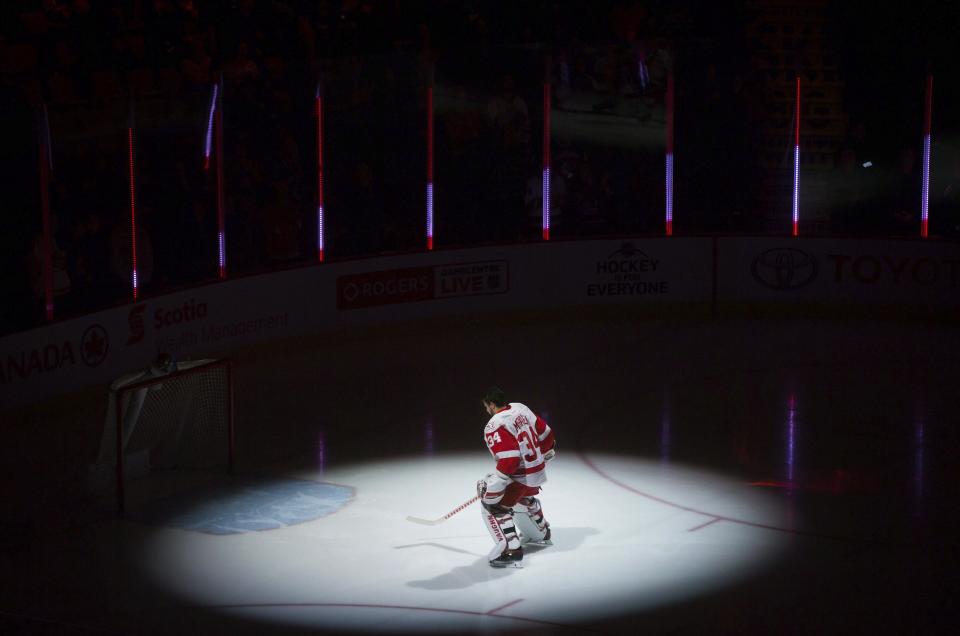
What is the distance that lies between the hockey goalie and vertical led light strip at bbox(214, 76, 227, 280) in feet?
21.6

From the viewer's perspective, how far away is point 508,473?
8.70m

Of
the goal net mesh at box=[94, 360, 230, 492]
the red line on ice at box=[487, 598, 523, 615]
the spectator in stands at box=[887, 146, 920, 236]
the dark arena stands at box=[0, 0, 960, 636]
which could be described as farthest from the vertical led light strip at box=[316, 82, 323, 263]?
the red line on ice at box=[487, 598, 523, 615]

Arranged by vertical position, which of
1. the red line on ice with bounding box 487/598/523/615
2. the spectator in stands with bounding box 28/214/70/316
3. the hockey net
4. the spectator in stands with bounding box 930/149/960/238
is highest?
the spectator in stands with bounding box 930/149/960/238

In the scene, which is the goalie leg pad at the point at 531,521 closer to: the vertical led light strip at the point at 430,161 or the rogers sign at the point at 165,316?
the rogers sign at the point at 165,316

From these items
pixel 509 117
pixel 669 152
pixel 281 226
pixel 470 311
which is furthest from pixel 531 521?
pixel 669 152

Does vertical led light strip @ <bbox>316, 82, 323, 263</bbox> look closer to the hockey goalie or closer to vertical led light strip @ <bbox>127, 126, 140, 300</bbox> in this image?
vertical led light strip @ <bbox>127, 126, 140, 300</bbox>

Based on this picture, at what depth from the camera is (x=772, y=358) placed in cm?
1507

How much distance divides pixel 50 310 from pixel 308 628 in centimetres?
594

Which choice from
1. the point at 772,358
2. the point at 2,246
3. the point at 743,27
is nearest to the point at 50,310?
the point at 2,246

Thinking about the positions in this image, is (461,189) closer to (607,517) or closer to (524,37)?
(524,37)

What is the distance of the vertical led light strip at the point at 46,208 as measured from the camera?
1256 cm

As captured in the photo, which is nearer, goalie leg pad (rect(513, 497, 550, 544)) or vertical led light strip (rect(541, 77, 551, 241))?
goalie leg pad (rect(513, 497, 550, 544))

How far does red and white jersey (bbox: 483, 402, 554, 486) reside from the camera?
870 cm

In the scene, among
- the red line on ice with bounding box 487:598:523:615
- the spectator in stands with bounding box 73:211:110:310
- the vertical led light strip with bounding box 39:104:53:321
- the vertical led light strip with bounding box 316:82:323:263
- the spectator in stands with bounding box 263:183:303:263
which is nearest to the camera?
the red line on ice with bounding box 487:598:523:615
